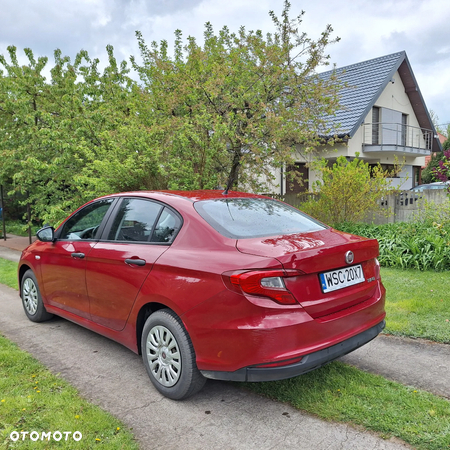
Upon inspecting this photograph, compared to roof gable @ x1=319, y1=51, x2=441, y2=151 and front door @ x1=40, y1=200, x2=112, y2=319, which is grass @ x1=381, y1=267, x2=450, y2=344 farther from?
roof gable @ x1=319, y1=51, x2=441, y2=151

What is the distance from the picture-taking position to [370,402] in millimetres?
3006

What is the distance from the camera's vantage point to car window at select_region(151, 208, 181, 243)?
10.9 feet

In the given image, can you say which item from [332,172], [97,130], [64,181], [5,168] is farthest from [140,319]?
[5,168]

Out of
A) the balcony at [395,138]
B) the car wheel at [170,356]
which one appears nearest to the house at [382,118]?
the balcony at [395,138]

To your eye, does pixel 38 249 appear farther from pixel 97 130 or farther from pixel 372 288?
pixel 97 130

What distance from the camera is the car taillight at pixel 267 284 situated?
2.64 meters

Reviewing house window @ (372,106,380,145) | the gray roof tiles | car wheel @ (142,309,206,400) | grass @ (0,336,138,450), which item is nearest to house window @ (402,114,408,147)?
house window @ (372,106,380,145)

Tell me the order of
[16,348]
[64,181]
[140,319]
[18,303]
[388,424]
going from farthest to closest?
[64,181] → [18,303] → [16,348] → [140,319] → [388,424]

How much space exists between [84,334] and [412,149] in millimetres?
20669

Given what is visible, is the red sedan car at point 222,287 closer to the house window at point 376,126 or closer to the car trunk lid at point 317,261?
the car trunk lid at point 317,261

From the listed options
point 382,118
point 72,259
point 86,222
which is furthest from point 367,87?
point 72,259

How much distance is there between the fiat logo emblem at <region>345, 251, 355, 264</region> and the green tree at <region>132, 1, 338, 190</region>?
530 centimetres

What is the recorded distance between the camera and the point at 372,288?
331cm

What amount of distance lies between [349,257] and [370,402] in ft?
3.44
